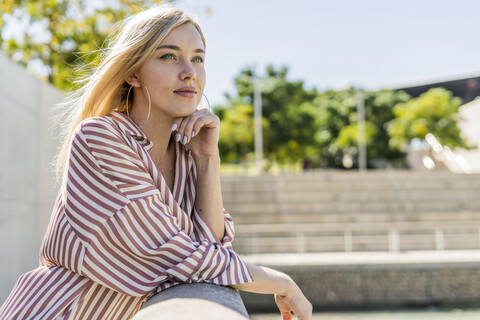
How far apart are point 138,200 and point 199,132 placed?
46 cm

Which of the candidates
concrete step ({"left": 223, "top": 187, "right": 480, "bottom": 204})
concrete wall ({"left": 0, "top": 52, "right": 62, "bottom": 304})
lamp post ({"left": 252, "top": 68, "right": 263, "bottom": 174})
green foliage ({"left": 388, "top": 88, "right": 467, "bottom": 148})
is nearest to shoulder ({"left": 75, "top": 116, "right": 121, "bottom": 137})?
concrete wall ({"left": 0, "top": 52, "right": 62, "bottom": 304})

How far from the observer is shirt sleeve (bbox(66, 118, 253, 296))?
120cm

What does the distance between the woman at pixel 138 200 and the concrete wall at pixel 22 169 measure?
5208mm

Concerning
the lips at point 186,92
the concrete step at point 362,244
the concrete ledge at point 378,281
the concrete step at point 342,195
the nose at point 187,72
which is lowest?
the concrete ledge at point 378,281

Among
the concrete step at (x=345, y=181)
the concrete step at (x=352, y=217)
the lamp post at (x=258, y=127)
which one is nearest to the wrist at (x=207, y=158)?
the concrete step at (x=352, y=217)

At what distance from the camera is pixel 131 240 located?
3.92ft

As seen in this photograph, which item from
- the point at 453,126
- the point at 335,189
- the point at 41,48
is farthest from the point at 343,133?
the point at 41,48

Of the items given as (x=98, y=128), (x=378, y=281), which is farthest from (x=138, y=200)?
(x=378, y=281)

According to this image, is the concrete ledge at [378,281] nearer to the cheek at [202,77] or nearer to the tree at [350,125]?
the cheek at [202,77]

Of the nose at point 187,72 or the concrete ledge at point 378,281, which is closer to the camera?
the nose at point 187,72

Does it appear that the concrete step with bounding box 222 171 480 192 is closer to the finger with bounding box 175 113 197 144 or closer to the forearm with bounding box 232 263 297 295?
the finger with bounding box 175 113 197 144

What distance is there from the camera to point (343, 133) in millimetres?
41375

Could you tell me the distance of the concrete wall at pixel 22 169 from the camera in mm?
6410

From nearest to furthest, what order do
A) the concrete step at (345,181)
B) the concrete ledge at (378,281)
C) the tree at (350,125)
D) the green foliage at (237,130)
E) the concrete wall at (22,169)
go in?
the concrete wall at (22,169), the concrete ledge at (378,281), the concrete step at (345,181), the green foliage at (237,130), the tree at (350,125)
